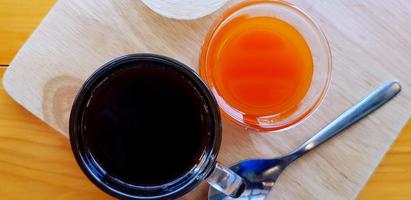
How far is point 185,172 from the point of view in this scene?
62 centimetres

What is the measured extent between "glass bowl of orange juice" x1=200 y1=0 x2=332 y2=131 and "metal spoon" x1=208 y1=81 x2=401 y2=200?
0.03m

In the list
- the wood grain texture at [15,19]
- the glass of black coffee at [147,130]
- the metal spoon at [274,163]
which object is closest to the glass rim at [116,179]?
the glass of black coffee at [147,130]

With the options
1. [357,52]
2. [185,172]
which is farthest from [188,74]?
[357,52]

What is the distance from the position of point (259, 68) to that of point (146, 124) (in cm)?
17

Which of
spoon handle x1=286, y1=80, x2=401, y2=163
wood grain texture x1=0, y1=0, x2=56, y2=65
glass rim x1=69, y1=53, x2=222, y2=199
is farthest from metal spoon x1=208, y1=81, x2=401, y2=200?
wood grain texture x1=0, y1=0, x2=56, y2=65

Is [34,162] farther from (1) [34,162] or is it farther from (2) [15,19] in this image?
(2) [15,19]

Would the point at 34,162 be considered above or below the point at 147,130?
below

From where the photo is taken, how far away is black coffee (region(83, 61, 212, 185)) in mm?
604

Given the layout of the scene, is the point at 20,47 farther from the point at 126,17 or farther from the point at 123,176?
the point at 123,176

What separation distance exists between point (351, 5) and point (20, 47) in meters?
0.43

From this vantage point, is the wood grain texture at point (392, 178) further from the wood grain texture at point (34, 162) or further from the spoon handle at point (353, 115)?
the wood grain texture at point (34, 162)

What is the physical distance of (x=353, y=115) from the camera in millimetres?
713

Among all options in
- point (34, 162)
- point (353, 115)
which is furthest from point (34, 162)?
point (353, 115)

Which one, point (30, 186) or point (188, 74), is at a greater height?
point (188, 74)
